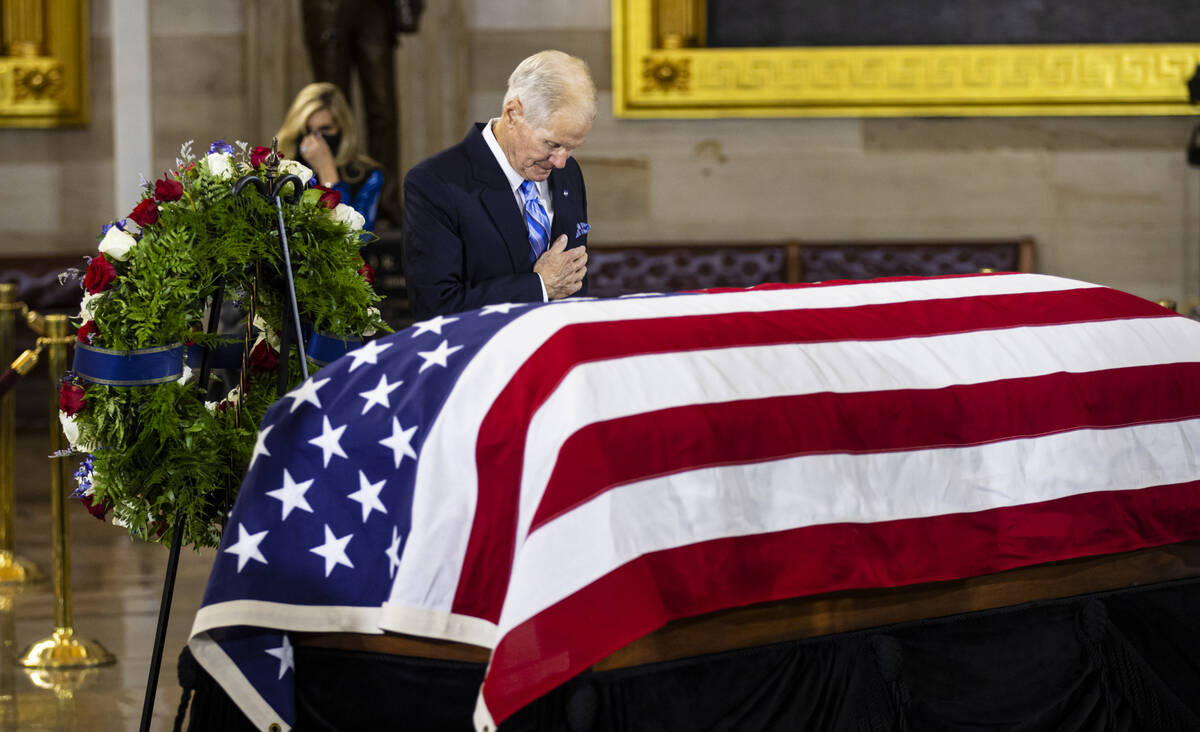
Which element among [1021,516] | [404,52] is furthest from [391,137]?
[1021,516]

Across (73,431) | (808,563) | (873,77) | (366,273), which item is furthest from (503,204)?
(873,77)

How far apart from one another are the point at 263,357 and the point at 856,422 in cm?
151

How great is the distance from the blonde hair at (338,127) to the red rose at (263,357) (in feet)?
10.4

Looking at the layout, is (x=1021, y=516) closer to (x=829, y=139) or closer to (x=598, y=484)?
(x=598, y=484)

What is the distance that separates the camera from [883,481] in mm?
3037

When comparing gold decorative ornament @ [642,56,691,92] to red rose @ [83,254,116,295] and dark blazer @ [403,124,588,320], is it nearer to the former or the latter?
dark blazer @ [403,124,588,320]

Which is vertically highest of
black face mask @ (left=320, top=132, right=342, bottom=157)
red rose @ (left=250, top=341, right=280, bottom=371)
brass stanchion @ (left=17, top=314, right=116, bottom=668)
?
black face mask @ (left=320, top=132, right=342, bottom=157)

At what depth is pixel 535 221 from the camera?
3.80 meters

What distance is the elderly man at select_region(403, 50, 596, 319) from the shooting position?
11.5 feet

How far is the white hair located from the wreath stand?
60cm

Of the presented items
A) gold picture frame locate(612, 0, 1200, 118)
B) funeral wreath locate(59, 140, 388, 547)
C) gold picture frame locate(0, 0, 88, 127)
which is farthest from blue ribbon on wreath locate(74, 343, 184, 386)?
gold picture frame locate(0, 0, 88, 127)

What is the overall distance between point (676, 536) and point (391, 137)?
6.33 m

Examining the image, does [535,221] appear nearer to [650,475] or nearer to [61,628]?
[650,475]

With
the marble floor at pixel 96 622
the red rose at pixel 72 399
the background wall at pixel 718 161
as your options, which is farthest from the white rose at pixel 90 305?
the background wall at pixel 718 161
